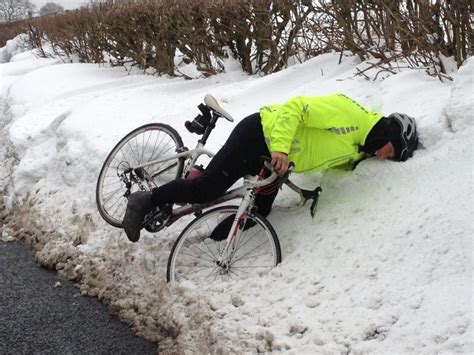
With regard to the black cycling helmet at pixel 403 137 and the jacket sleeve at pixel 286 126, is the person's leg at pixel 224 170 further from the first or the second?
the black cycling helmet at pixel 403 137

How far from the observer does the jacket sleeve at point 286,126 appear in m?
3.04

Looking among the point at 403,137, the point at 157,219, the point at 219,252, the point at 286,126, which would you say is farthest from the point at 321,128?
the point at 157,219

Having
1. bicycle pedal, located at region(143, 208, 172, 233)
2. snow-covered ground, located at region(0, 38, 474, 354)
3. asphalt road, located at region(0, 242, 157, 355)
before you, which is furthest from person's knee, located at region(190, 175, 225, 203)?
asphalt road, located at region(0, 242, 157, 355)

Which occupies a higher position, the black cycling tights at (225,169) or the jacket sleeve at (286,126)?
the jacket sleeve at (286,126)

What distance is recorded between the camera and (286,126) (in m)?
3.06

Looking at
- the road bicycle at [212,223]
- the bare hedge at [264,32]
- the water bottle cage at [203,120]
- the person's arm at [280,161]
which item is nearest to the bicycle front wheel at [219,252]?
the road bicycle at [212,223]

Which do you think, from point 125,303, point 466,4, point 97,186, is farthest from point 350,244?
point 97,186

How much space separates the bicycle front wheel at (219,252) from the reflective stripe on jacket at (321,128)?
498mm

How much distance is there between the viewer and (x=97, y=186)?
14.6 ft

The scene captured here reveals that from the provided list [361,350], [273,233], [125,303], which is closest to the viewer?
[361,350]

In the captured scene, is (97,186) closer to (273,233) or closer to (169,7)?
(273,233)

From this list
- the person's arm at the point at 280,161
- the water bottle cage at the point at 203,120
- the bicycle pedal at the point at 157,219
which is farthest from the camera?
the water bottle cage at the point at 203,120

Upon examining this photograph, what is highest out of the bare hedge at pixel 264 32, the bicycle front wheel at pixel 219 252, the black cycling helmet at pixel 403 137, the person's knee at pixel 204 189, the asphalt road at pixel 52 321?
the bare hedge at pixel 264 32

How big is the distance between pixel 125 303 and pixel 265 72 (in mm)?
3662
